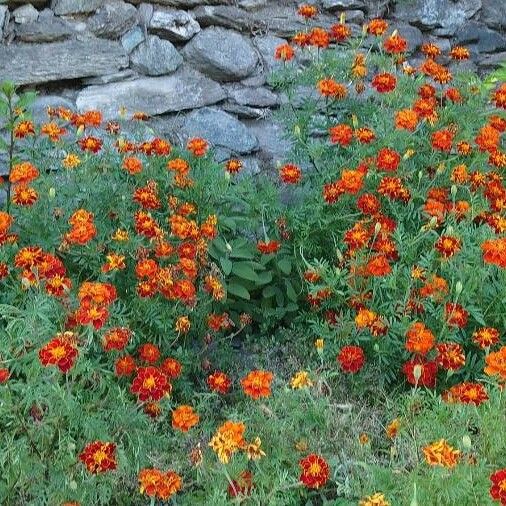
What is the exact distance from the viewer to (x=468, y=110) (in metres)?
3.70

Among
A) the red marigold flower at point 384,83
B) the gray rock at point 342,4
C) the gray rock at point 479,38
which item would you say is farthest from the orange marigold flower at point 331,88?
the gray rock at point 479,38

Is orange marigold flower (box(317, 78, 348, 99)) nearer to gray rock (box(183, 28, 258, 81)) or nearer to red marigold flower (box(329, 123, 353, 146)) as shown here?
red marigold flower (box(329, 123, 353, 146))

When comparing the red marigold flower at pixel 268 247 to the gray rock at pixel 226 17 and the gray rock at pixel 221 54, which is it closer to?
the gray rock at pixel 221 54

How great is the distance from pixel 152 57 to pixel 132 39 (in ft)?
0.42

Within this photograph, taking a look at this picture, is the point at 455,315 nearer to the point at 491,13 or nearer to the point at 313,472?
the point at 313,472

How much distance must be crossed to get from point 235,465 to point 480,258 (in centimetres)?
117

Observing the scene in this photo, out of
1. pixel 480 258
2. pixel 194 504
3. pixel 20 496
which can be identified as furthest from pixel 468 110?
pixel 20 496

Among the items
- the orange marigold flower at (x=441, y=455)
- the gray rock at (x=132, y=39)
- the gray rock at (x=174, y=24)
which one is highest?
the orange marigold flower at (x=441, y=455)

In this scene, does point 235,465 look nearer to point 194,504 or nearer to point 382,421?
point 194,504

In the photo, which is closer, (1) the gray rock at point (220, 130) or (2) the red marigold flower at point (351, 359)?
(2) the red marigold flower at point (351, 359)

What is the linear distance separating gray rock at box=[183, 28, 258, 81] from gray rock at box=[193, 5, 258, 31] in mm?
38

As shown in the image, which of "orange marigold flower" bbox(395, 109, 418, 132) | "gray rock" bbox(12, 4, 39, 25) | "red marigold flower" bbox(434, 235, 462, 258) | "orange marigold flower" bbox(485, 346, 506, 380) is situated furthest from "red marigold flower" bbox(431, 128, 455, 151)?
"gray rock" bbox(12, 4, 39, 25)

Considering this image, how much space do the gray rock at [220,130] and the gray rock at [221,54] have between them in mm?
221

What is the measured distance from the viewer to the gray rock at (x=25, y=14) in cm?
411
